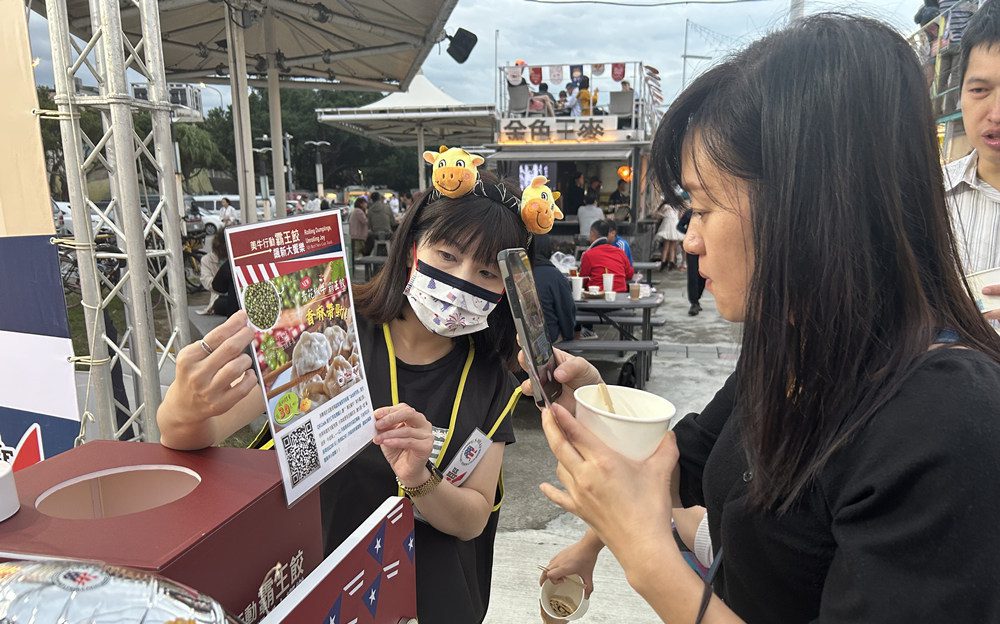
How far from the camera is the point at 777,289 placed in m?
0.78

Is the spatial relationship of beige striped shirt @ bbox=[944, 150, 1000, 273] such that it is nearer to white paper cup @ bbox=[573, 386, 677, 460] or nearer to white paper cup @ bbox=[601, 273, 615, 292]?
white paper cup @ bbox=[573, 386, 677, 460]

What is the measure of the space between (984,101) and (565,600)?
7.04 feet

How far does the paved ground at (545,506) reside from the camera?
112 inches

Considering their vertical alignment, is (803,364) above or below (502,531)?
above

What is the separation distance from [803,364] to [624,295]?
213 inches

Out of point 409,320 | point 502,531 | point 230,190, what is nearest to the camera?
point 409,320

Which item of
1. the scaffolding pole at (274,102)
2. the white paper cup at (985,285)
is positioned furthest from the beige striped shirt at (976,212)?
the scaffolding pole at (274,102)

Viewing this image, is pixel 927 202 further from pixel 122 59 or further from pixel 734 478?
pixel 122 59

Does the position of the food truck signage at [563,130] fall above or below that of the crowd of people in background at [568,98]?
below

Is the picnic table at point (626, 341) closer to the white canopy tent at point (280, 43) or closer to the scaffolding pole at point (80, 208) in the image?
the scaffolding pole at point (80, 208)

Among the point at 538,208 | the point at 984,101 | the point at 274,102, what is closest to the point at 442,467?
the point at 538,208

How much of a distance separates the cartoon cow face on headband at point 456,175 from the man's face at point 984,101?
174 cm

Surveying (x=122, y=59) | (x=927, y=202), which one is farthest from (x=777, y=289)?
(x=122, y=59)

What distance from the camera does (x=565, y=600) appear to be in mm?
1497
